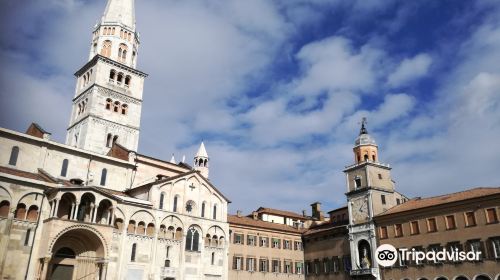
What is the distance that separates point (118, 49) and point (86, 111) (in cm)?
910

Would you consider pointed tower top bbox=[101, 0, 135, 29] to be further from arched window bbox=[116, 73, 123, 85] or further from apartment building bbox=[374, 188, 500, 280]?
apartment building bbox=[374, 188, 500, 280]

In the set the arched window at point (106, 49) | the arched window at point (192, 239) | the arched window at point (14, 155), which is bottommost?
the arched window at point (192, 239)

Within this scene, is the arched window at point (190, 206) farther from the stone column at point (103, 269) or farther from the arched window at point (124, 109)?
the arched window at point (124, 109)

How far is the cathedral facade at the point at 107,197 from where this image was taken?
3109 centimetres

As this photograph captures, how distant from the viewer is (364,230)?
155 ft

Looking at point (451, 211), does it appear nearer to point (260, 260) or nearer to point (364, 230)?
point (364, 230)

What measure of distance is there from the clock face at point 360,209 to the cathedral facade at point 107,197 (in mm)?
15061

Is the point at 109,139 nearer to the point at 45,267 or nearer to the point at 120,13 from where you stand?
the point at 120,13

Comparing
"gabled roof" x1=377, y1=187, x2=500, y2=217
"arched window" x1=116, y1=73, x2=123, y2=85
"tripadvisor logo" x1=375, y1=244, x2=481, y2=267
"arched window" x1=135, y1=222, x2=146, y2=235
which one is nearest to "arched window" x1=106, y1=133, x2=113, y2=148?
"arched window" x1=116, y1=73, x2=123, y2=85

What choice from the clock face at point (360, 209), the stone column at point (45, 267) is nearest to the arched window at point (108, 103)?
the stone column at point (45, 267)

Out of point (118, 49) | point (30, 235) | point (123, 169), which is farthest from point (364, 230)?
point (118, 49)

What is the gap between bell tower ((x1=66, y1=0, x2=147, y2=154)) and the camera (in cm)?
4784

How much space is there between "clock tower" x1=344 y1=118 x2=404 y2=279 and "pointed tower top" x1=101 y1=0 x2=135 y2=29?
33.2 m

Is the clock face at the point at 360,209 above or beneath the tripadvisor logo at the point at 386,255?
above
